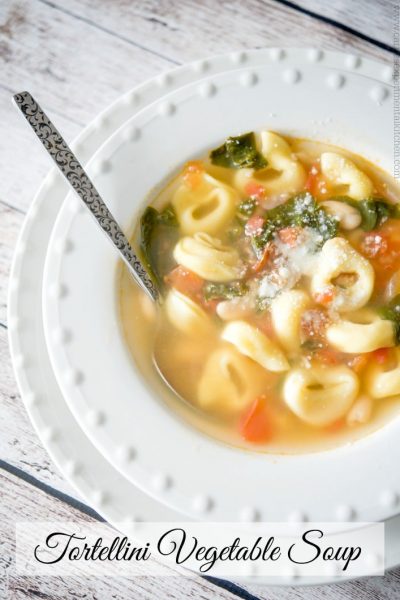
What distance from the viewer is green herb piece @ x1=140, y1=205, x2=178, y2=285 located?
2.36m

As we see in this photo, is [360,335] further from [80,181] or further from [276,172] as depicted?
[80,181]

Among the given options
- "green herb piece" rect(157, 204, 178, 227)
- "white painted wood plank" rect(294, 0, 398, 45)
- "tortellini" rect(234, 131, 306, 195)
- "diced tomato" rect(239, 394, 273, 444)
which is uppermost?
"white painted wood plank" rect(294, 0, 398, 45)

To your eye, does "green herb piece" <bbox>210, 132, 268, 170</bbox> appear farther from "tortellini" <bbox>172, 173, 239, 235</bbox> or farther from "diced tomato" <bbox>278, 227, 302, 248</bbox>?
"diced tomato" <bbox>278, 227, 302, 248</bbox>

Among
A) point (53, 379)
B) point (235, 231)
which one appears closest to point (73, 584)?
point (53, 379)

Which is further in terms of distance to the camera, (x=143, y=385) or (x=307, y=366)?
(x=307, y=366)

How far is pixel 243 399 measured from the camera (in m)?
2.30

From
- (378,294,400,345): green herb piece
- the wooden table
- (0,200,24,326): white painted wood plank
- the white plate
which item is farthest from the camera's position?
the wooden table

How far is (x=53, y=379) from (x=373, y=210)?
1.17 meters

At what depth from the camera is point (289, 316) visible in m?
2.32

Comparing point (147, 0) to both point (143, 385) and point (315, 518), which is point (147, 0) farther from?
point (315, 518)

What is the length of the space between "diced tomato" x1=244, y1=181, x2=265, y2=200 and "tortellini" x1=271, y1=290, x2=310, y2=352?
35cm

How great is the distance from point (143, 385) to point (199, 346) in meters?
0.28

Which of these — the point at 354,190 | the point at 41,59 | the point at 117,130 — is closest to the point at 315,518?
the point at 354,190

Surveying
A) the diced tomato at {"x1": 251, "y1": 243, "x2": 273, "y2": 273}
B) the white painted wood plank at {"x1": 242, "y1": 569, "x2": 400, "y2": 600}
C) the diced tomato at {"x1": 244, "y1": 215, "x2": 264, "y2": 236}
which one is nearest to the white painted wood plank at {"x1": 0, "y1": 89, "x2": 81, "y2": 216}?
the diced tomato at {"x1": 244, "y1": 215, "x2": 264, "y2": 236}
